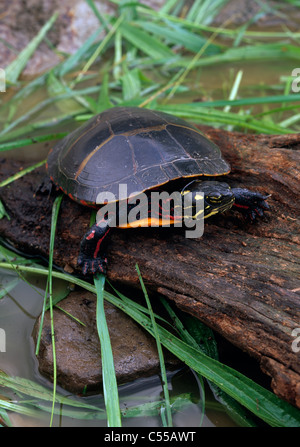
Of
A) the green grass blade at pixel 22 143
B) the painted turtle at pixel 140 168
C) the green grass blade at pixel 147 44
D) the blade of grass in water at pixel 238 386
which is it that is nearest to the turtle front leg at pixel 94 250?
the painted turtle at pixel 140 168

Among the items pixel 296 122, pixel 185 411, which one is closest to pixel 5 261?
pixel 185 411

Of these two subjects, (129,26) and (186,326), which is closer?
(186,326)

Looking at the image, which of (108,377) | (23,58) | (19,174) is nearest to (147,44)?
(23,58)

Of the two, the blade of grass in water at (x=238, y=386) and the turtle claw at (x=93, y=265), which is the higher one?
the turtle claw at (x=93, y=265)

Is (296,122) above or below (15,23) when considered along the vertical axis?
below

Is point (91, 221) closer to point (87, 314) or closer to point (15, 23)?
point (87, 314)

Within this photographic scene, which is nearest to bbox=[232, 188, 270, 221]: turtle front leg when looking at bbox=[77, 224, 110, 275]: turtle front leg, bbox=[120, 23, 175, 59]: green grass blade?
bbox=[77, 224, 110, 275]: turtle front leg

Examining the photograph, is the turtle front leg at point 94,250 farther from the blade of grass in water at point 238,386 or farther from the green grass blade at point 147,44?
the green grass blade at point 147,44

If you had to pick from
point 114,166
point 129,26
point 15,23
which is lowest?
point 114,166
